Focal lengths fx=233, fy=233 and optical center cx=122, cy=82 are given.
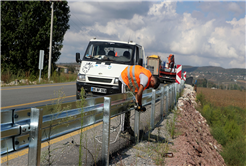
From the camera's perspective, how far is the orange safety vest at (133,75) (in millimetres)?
4816

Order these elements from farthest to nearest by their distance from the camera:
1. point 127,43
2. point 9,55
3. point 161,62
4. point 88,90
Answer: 1. point 161,62
2. point 9,55
3. point 127,43
4. point 88,90

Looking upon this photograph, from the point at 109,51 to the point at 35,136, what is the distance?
23.2 ft

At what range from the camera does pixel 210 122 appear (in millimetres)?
13102

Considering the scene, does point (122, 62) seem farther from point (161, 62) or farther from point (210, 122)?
point (161, 62)

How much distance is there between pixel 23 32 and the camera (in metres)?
20.1

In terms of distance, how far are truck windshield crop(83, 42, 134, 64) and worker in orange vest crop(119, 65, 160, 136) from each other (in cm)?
374

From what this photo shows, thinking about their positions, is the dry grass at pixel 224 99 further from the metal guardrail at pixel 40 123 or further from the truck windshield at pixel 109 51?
the metal guardrail at pixel 40 123

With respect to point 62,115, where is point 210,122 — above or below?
below

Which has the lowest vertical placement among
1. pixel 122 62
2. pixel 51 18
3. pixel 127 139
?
pixel 127 139

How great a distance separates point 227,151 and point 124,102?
19.2 ft

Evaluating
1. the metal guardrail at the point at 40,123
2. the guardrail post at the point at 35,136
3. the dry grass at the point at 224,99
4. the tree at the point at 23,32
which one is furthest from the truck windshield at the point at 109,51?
the dry grass at the point at 224,99

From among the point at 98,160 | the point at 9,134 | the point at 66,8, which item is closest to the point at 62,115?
the point at 9,134

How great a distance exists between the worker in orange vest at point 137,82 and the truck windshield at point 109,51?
3737 millimetres

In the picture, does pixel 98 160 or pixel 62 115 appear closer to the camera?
pixel 62 115
